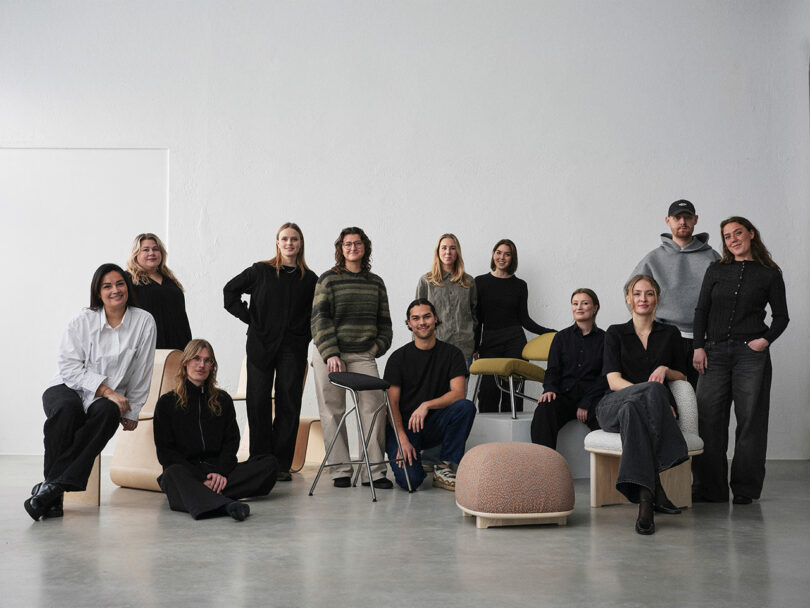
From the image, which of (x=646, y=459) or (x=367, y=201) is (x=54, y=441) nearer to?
(x=646, y=459)

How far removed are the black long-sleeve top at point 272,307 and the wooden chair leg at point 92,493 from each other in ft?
3.84

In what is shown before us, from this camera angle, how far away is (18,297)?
646 cm

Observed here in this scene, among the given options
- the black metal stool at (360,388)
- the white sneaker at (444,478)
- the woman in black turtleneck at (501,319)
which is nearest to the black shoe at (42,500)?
the black metal stool at (360,388)

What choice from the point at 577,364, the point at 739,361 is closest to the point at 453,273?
the point at 577,364

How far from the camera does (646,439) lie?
3570 millimetres

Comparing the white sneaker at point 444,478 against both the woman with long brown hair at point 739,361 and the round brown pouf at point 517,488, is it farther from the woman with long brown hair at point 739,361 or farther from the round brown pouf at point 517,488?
the woman with long brown hair at point 739,361

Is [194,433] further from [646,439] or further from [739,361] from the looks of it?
[739,361]

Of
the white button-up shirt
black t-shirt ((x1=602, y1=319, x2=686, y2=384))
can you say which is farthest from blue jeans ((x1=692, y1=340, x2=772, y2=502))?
the white button-up shirt

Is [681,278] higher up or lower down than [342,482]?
higher up

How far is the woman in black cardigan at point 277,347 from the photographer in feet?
16.1

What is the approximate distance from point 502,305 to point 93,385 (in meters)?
2.79

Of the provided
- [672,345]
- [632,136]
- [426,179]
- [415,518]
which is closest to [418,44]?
[426,179]

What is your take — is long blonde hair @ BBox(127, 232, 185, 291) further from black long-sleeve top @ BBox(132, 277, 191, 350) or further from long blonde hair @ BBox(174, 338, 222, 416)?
long blonde hair @ BBox(174, 338, 222, 416)

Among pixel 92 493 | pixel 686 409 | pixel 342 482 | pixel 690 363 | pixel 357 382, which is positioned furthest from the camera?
pixel 342 482
